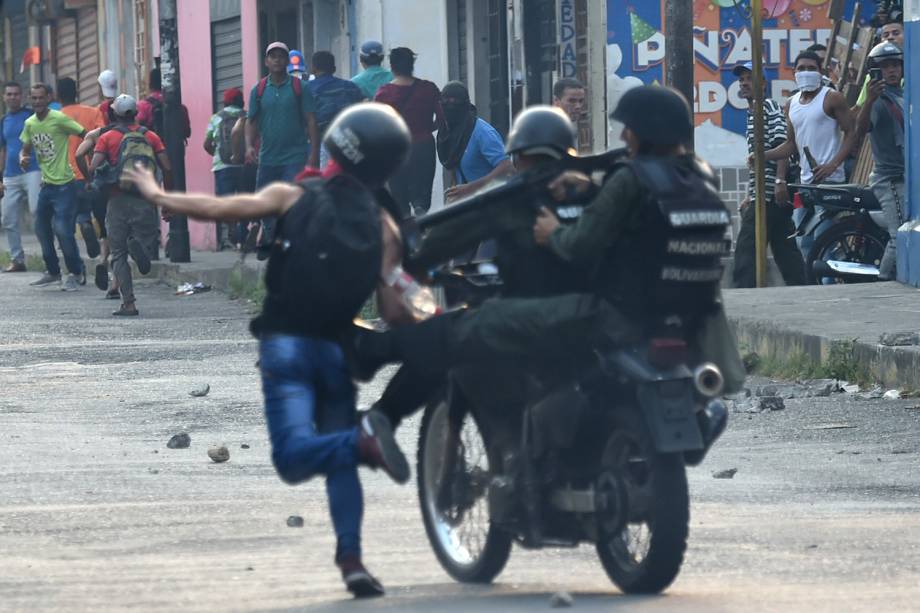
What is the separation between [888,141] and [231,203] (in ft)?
34.4

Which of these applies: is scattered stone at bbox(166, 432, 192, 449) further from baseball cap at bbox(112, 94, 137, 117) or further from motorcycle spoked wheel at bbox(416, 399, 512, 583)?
baseball cap at bbox(112, 94, 137, 117)

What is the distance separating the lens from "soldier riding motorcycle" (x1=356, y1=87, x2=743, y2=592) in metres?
6.19

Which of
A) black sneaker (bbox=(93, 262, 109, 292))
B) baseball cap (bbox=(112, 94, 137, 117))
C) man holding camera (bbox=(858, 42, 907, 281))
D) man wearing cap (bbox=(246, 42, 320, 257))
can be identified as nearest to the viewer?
man holding camera (bbox=(858, 42, 907, 281))

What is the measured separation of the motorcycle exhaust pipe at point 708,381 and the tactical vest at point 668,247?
255mm

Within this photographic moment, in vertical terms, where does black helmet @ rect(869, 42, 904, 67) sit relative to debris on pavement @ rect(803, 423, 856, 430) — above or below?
above

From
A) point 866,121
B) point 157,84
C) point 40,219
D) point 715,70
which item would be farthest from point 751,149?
point 157,84

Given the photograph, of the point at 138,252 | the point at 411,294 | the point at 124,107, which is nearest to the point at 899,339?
the point at 411,294

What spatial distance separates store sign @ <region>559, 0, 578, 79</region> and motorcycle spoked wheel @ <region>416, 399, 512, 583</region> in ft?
50.1

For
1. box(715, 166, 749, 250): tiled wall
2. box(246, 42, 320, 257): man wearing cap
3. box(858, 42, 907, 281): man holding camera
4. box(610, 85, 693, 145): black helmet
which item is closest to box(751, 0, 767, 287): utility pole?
box(858, 42, 907, 281): man holding camera

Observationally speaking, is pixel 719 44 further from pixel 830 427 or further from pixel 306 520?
pixel 306 520

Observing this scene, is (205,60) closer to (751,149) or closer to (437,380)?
(751,149)

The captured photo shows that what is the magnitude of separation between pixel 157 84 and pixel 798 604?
21.3 metres

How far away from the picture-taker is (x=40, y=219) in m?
22.1

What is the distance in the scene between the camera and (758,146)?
15789mm
